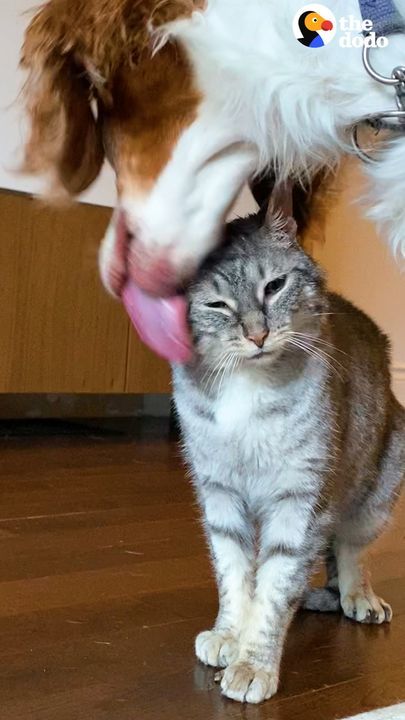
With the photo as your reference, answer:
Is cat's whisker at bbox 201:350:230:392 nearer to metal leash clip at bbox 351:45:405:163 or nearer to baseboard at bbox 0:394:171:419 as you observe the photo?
metal leash clip at bbox 351:45:405:163

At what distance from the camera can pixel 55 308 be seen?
2.52 m

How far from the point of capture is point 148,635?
3.85 ft

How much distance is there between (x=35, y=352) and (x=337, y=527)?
52.5 inches

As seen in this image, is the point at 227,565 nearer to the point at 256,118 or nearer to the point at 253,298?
the point at 253,298

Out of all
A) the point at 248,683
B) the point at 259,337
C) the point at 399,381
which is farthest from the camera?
the point at 399,381

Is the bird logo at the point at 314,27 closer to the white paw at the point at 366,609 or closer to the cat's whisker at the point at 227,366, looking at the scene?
the cat's whisker at the point at 227,366

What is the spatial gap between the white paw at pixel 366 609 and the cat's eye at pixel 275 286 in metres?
0.46

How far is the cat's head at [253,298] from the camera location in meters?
1.15

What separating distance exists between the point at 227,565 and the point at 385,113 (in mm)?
584

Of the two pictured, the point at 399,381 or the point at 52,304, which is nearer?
the point at 52,304

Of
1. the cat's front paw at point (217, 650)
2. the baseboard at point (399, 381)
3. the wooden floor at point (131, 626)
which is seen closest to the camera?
the wooden floor at point (131, 626)

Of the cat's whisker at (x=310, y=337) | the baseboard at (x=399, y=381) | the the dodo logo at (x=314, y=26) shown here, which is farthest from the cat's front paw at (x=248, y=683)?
the baseboard at (x=399, y=381)

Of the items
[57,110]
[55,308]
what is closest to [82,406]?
[55,308]

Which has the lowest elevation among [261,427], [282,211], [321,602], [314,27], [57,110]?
[321,602]
